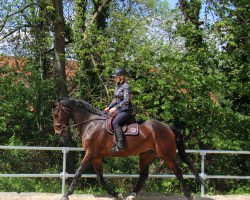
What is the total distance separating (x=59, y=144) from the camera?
536 inches

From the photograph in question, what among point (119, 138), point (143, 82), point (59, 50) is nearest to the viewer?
point (119, 138)

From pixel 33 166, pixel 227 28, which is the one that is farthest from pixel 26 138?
pixel 227 28

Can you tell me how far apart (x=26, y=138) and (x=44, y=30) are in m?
3.84

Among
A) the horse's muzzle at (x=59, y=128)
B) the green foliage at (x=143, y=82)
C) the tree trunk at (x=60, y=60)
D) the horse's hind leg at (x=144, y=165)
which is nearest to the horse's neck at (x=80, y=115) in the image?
the horse's muzzle at (x=59, y=128)

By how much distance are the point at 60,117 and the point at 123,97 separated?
4.31 ft

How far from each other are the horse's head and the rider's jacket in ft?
3.33

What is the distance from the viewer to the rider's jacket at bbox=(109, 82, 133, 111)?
8023 mm

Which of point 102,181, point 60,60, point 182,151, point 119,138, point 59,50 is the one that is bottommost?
point 102,181

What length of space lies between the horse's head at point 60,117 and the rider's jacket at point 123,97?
1016 mm

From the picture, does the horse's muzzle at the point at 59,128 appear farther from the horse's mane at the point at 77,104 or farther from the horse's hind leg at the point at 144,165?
the horse's hind leg at the point at 144,165

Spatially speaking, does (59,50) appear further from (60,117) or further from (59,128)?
(59,128)

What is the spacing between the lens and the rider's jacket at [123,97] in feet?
26.3

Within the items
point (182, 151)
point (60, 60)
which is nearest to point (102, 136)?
point (182, 151)

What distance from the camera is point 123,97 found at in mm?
8164
